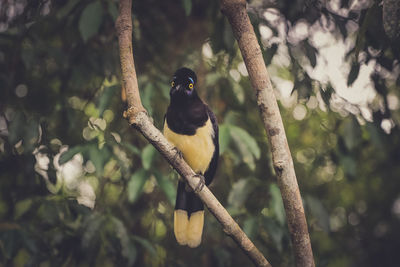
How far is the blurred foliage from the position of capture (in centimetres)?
235

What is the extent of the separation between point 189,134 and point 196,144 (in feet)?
0.25

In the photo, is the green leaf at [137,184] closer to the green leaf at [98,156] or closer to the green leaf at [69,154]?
the green leaf at [98,156]

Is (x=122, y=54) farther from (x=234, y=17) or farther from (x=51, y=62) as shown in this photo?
(x=51, y=62)

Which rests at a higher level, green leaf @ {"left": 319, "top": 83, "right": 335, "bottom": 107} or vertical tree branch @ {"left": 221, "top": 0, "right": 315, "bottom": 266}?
vertical tree branch @ {"left": 221, "top": 0, "right": 315, "bottom": 266}

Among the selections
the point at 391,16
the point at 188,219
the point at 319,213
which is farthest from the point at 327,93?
the point at 188,219

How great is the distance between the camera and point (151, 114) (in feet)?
7.45

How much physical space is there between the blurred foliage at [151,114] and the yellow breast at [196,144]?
9cm

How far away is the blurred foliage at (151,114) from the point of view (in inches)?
92.6

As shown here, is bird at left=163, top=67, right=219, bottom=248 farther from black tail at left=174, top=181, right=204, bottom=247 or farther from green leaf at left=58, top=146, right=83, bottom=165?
green leaf at left=58, top=146, right=83, bottom=165

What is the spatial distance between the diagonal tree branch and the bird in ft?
2.37

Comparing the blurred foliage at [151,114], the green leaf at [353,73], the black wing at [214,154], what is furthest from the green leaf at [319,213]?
the green leaf at [353,73]

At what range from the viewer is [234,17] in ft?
4.69

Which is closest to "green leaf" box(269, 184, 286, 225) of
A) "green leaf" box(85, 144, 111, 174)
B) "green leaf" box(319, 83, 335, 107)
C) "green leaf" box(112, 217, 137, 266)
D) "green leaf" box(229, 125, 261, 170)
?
"green leaf" box(229, 125, 261, 170)

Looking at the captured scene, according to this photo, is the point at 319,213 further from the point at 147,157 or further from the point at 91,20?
the point at 91,20
